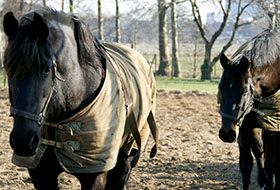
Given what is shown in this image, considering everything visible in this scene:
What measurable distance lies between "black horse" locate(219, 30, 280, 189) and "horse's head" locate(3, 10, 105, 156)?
1548 millimetres

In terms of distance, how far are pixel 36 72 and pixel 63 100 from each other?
1.14ft

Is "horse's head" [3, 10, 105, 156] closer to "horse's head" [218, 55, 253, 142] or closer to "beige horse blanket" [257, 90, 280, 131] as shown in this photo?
"horse's head" [218, 55, 253, 142]

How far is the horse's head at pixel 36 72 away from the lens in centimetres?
200

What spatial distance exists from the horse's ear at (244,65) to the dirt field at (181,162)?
1.60 meters

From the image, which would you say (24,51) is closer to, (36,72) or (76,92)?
(36,72)

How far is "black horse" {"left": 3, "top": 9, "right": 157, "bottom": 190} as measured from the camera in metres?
2.02

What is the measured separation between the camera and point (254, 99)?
3674mm

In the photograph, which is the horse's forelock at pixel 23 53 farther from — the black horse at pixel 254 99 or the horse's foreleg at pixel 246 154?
the horse's foreleg at pixel 246 154

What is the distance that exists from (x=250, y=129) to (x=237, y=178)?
977 millimetres

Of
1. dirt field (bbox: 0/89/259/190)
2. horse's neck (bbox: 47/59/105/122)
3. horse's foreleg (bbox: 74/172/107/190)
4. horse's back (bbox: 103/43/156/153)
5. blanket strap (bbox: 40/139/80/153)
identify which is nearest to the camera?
horse's neck (bbox: 47/59/105/122)

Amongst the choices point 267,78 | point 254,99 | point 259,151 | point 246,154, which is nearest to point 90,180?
point 254,99

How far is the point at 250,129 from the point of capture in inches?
156

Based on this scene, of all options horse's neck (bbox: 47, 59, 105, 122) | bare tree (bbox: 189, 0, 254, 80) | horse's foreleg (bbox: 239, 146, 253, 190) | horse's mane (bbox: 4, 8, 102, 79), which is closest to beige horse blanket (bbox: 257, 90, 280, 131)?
horse's foreleg (bbox: 239, 146, 253, 190)

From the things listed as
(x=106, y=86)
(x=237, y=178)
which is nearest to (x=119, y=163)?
(x=106, y=86)
